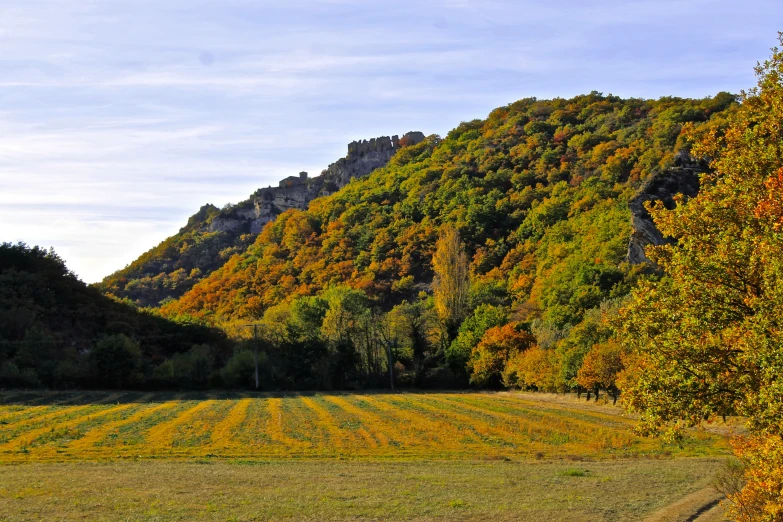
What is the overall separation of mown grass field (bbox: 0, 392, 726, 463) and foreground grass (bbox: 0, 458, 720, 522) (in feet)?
12.9

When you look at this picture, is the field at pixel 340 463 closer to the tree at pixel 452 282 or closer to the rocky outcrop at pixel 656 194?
the rocky outcrop at pixel 656 194

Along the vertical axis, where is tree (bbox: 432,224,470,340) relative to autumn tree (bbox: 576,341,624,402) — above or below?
above

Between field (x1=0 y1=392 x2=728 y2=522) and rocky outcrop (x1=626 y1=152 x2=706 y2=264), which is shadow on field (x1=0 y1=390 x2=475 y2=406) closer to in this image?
field (x1=0 y1=392 x2=728 y2=522)

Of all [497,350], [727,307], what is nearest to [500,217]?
[497,350]

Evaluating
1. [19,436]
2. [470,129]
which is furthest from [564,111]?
[19,436]

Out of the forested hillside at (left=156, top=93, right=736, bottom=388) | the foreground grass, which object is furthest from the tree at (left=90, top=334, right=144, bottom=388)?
the foreground grass

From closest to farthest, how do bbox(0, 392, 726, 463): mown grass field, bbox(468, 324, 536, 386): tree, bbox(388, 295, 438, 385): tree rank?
bbox(0, 392, 726, 463): mown grass field, bbox(468, 324, 536, 386): tree, bbox(388, 295, 438, 385): tree

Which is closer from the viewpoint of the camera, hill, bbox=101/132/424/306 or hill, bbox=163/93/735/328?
hill, bbox=163/93/735/328

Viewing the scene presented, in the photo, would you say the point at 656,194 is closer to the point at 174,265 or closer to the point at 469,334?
the point at 469,334

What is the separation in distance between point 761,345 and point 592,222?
96.9 metres

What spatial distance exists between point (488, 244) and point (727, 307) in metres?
110

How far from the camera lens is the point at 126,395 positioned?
7281cm

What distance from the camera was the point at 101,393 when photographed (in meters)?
72.9

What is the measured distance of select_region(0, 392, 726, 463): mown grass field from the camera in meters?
36.2
